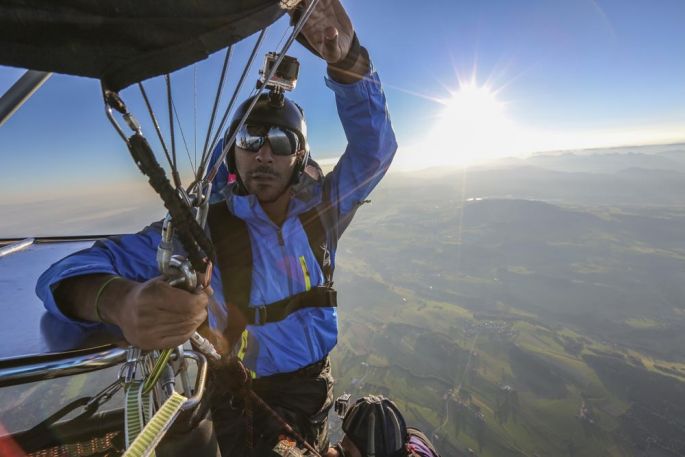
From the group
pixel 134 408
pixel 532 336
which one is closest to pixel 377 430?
pixel 134 408

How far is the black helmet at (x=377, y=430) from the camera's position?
2.40 meters

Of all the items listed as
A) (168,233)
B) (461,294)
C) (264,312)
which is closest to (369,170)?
(264,312)

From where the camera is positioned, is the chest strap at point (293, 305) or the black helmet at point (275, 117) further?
the black helmet at point (275, 117)

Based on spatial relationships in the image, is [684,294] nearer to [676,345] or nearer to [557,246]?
[676,345]

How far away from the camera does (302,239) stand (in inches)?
93.2

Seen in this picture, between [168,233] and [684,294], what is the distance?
468 ft

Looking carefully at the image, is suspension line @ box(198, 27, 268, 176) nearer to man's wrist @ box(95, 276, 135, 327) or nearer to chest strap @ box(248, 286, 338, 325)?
man's wrist @ box(95, 276, 135, 327)

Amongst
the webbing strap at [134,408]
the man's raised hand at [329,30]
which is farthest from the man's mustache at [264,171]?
the webbing strap at [134,408]

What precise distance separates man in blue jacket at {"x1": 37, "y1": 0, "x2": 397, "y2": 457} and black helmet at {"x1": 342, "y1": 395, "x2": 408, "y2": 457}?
0.25 m

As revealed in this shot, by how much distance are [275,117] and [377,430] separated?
239 cm

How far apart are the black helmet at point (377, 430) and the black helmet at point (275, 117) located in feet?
6.06

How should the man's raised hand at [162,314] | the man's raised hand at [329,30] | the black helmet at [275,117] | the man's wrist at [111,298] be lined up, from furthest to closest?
the black helmet at [275,117], the man's raised hand at [329,30], the man's wrist at [111,298], the man's raised hand at [162,314]

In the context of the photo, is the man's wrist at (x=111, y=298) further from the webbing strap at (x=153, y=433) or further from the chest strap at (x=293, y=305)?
the chest strap at (x=293, y=305)

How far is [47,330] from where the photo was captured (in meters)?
1.37
